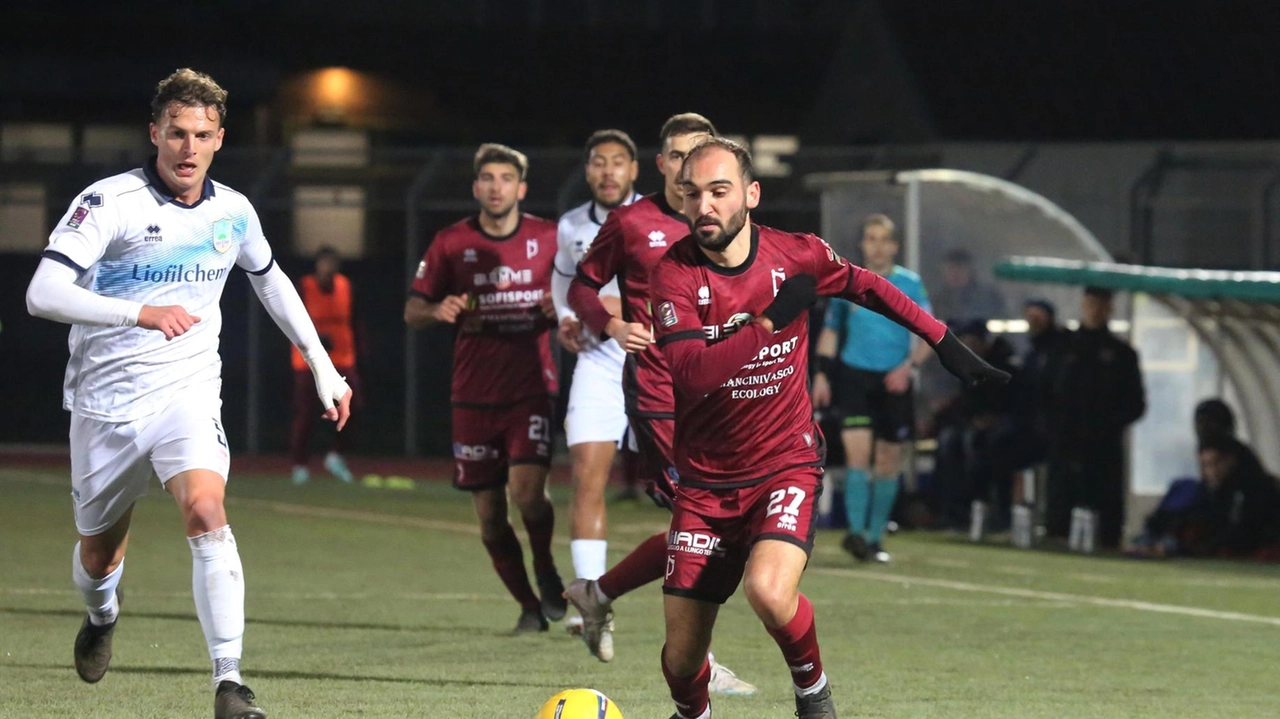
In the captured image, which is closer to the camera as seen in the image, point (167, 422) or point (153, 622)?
point (167, 422)

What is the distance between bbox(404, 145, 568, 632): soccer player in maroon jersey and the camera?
9.21 meters

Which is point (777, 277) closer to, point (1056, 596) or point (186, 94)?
point (186, 94)

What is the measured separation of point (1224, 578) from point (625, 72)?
23318mm

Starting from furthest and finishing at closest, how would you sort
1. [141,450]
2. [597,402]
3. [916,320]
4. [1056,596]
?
[1056,596] → [597,402] → [141,450] → [916,320]

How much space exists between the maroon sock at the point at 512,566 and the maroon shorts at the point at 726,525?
3131 millimetres

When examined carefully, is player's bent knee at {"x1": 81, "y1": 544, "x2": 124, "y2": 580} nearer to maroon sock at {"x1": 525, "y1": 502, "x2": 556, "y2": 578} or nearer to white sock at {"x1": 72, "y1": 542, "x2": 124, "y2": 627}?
white sock at {"x1": 72, "y1": 542, "x2": 124, "y2": 627}

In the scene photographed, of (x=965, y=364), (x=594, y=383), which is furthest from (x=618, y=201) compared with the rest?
(x=965, y=364)

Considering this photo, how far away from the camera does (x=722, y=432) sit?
20.3 ft

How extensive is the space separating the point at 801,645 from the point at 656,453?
6.14 ft

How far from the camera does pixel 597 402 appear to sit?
8.72 m

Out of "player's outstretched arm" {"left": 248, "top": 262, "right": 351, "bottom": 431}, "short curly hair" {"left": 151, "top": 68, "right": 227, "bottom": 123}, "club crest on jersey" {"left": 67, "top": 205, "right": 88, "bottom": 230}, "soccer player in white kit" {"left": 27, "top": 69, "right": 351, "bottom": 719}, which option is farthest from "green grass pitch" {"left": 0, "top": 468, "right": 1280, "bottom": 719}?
"short curly hair" {"left": 151, "top": 68, "right": 227, "bottom": 123}

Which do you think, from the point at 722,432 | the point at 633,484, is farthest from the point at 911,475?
the point at 722,432

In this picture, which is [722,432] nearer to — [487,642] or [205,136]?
[205,136]

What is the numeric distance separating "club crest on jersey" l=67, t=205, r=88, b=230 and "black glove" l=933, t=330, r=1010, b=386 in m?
2.71
